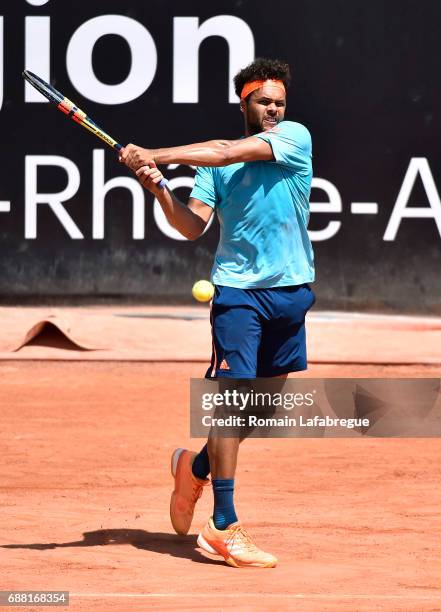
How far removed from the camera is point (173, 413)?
→ 752cm

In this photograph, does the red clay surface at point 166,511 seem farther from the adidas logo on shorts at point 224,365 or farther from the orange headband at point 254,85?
the orange headband at point 254,85

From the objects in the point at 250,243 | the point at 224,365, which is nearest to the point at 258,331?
the point at 224,365

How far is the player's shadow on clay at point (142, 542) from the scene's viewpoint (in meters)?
4.67

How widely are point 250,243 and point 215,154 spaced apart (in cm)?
35

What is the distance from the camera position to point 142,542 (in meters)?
4.83

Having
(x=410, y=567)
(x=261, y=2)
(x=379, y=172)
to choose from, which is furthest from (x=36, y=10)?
(x=410, y=567)

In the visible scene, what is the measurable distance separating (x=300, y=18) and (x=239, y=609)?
250 inches

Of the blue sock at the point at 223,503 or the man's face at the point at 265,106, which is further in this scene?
the man's face at the point at 265,106

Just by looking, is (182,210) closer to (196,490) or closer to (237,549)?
(196,490)

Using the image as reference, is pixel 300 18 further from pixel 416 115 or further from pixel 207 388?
pixel 207 388

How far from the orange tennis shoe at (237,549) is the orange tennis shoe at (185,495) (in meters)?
0.25

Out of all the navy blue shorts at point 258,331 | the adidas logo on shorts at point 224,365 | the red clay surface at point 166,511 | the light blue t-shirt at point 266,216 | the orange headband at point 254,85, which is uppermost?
the orange headband at point 254,85

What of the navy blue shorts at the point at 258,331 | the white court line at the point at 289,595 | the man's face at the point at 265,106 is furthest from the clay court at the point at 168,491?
the man's face at the point at 265,106

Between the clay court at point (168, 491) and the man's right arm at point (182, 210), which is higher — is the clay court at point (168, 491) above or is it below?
below
